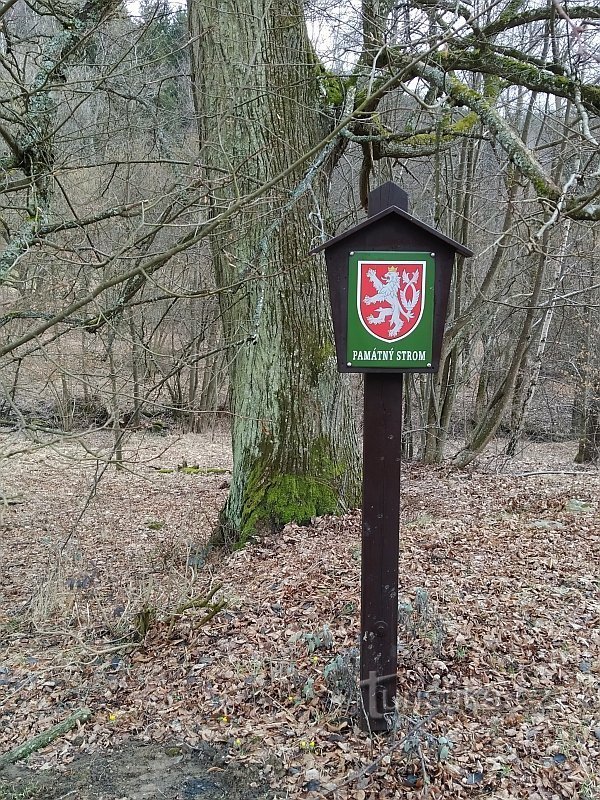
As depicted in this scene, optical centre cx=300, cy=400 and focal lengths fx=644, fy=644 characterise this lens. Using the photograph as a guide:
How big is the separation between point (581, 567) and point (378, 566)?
2.58m

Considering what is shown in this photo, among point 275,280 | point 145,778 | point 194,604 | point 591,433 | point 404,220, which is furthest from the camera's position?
point 591,433

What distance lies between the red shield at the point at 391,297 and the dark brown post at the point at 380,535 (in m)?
0.25

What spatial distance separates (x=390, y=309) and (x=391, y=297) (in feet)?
0.19

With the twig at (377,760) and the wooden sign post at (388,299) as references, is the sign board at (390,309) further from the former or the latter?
the twig at (377,760)

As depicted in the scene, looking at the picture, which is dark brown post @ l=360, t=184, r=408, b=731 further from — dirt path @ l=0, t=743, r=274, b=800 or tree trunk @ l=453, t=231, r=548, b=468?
tree trunk @ l=453, t=231, r=548, b=468

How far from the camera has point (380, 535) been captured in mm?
3240

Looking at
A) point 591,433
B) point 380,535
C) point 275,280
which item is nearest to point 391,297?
point 380,535

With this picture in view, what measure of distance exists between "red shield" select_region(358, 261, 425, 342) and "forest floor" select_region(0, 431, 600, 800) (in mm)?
1840

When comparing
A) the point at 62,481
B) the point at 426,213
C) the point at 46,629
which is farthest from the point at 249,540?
the point at 426,213

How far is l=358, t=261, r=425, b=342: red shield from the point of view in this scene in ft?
10.1

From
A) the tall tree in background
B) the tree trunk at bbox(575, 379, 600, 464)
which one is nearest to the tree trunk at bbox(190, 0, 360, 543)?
the tall tree in background

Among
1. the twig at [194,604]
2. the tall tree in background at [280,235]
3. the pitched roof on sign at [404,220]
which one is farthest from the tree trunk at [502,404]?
the pitched roof on sign at [404,220]

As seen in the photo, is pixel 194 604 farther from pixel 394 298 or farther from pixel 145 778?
pixel 394 298

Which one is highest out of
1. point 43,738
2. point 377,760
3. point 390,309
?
point 390,309
